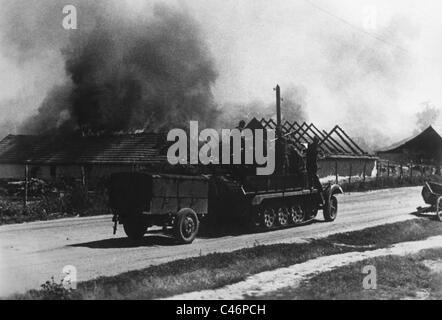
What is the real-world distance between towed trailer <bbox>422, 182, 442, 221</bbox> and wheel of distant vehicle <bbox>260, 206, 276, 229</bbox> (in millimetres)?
6560

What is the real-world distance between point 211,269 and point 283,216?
7093mm

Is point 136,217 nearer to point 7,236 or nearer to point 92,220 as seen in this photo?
point 7,236

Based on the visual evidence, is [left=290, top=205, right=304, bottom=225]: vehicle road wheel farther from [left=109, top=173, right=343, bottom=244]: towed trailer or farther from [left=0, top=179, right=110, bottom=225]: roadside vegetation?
[left=0, top=179, right=110, bottom=225]: roadside vegetation

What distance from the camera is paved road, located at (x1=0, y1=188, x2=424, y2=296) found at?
31.3ft

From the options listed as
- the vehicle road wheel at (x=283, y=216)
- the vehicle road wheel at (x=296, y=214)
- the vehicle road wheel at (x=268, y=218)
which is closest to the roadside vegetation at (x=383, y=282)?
the vehicle road wheel at (x=268, y=218)

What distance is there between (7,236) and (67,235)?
1607 millimetres

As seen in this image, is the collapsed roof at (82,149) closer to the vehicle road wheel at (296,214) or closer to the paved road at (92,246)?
the vehicle road wheel at (296,214)

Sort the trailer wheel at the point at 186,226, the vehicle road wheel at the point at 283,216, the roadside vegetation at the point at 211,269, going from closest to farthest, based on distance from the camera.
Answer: the roadside vegetation at the point at 211,269
the trailer wheel at the point at 186,226
the vehicle road wheel at the point at 283,216

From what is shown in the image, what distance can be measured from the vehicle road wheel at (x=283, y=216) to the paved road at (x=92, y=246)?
1.94 feet

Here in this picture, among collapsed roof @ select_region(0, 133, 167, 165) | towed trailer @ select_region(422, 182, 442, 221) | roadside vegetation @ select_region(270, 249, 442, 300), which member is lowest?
roadside vegetation @ select_region(270, 249, 442, 300)

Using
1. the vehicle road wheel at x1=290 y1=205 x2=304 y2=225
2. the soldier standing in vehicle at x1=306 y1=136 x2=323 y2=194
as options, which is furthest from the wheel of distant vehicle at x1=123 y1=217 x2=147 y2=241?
the soldier standing in vehicle at x1=306 y1=136 x2=323 y2=194

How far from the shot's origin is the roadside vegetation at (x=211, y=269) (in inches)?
301

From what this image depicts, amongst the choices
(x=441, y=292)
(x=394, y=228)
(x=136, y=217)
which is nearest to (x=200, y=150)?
(x=136, y=217)

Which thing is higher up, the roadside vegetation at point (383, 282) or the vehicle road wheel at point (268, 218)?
the vehicle road wheel at point (268, 218)
